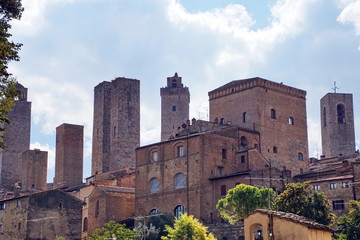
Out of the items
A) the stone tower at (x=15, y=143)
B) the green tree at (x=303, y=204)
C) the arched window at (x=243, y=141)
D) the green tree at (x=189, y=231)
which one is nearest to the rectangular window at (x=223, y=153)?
the arched window at (x=243, y=141)

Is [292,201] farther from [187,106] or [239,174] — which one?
[187,106]

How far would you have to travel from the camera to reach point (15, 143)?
95.0m

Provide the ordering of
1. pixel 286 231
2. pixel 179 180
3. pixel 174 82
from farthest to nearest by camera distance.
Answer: pixel 174 82, pixel 179 180, pixel 286 231

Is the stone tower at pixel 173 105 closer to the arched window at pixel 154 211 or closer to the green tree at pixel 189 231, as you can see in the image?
the arched window at pixel 154 211

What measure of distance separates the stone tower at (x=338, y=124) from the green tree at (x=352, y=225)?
4497 cm

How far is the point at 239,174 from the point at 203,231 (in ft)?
51.5

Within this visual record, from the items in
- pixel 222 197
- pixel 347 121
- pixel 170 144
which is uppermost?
pixel 347 121

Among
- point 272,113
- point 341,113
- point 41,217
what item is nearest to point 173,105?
point 341,113

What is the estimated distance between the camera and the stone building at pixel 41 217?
60.8m

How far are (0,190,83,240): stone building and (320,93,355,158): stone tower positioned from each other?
39.4 m

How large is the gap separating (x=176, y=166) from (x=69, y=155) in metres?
26.4

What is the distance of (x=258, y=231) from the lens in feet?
129

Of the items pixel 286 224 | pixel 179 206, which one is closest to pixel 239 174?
pixel 179 206

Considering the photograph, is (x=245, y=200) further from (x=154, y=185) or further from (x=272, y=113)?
(x=272, y=113)
